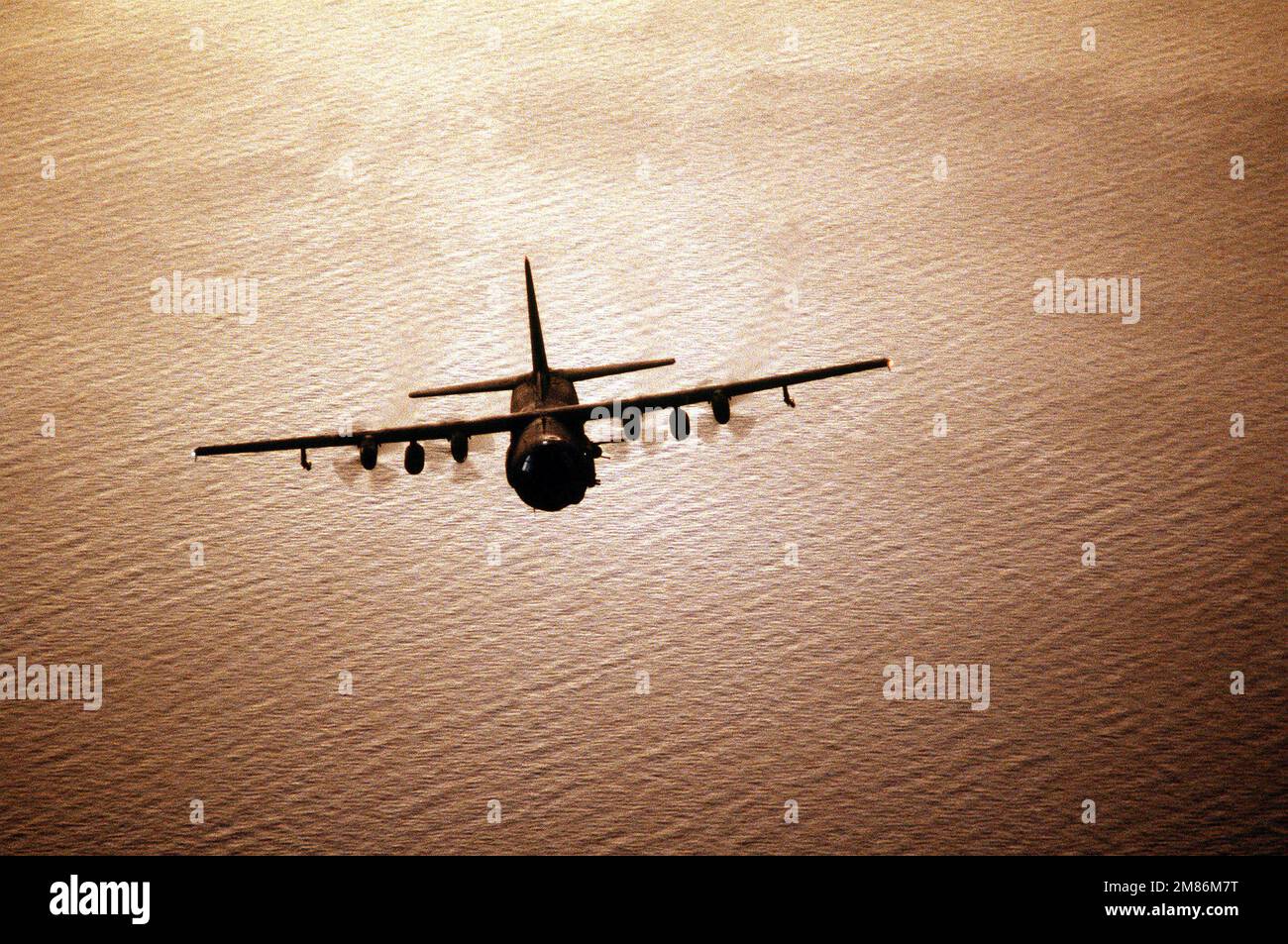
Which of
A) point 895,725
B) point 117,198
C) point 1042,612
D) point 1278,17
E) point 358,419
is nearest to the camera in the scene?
point 895,725

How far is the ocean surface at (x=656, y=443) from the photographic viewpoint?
1545cm

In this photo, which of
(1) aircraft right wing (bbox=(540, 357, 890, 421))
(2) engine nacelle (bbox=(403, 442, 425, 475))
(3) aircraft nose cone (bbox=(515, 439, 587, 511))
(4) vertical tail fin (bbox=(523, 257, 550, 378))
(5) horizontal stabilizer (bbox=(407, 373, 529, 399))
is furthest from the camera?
(5) horizontal stabilizer (bbox=(407, 373, 529, 399))

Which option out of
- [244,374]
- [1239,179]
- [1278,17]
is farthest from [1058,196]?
[244,374]

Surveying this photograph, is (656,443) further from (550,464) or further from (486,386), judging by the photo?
(550,464)

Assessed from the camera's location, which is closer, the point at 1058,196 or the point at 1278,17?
the point at 1058,196

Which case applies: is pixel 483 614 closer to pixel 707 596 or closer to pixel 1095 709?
pixel 707 596

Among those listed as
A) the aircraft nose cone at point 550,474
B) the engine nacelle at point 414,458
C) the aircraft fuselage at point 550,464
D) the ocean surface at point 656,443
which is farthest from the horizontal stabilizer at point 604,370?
the engine nacelle at point 414,458

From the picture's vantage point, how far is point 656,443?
20438 millimetres

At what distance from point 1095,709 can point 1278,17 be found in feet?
59.8

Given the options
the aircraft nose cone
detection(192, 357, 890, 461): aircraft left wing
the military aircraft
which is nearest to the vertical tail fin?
the military aircraft

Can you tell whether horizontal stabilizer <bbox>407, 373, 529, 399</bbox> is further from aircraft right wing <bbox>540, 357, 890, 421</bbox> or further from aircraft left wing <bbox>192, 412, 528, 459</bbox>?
aircraft right wing <bbox>540, 357, 890, 421</bbox>

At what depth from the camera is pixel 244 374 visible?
21.3 meters

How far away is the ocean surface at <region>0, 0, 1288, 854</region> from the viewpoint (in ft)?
50.7

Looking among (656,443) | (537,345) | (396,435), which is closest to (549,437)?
(537,345)
